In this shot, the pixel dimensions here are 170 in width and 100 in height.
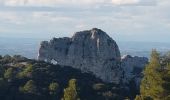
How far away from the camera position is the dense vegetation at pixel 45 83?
87.7 m

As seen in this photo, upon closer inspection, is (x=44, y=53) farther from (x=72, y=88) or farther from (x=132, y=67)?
(x=72, y=88)

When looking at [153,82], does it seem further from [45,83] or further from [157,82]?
[45,83]

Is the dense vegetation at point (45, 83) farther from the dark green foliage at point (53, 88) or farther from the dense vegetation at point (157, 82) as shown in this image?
the dense vegetation at point (157, 82)

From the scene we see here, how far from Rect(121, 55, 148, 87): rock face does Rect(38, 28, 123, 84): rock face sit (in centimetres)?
283

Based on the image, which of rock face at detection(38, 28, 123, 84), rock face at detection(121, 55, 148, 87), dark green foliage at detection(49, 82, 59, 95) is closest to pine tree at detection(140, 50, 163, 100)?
dark green foliage at detection(49, 82, 59, 95)

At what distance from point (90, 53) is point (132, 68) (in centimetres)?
1154

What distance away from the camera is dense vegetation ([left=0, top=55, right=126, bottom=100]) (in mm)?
87688

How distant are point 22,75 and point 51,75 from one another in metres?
6.80

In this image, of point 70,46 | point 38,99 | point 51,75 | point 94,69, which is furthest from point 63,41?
point 38,99

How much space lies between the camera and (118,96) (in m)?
92.9

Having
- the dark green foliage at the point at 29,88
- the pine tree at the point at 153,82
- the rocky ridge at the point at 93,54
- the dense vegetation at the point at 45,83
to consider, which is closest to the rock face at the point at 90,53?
the rocky ridge at the point at 93,54

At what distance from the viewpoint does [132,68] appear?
122125 mm

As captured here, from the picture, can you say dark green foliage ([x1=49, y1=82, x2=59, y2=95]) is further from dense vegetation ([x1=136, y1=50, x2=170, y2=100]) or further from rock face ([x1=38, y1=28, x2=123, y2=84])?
dense vegetation ([x1=136, y1=50, x2=170, y2=100])

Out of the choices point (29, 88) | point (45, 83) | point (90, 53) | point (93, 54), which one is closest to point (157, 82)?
point (29, 88)
